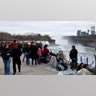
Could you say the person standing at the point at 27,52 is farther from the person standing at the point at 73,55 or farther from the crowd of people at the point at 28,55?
the person standing at the point at 73,55

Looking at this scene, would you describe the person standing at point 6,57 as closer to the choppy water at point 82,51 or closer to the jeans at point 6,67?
the jeans at point 6,67

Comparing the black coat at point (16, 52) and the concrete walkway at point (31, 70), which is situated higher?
the black coat at point (16, 52)

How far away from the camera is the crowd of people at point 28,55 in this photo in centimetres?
693

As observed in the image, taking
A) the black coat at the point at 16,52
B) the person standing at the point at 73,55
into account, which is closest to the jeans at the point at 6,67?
the black coat at the point at 16,52

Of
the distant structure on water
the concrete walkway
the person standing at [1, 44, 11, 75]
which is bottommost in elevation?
the concrete walkway

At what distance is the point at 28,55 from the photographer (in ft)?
22.9

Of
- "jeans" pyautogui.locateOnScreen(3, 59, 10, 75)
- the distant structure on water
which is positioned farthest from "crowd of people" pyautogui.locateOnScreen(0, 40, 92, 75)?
the distant structure on water

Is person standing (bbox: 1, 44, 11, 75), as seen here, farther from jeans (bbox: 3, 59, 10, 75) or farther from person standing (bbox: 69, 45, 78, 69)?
person standing (bbox: 69, 45, 78, 69)

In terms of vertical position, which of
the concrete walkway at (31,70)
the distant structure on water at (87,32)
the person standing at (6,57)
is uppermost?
the distant structure on water at (87,32)

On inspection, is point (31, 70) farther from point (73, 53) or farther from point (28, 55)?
point (73, 53)

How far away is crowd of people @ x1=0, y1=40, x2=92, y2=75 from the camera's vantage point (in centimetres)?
693

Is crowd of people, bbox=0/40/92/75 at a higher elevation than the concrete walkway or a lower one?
higher
